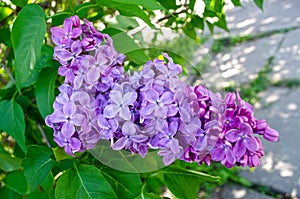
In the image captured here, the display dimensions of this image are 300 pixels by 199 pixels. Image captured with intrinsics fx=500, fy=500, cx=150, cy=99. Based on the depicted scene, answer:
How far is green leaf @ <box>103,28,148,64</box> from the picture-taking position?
29.3 inches

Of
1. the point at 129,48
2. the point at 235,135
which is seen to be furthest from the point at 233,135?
the point at 129,48

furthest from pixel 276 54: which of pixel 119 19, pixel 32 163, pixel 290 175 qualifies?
pixel 32 163

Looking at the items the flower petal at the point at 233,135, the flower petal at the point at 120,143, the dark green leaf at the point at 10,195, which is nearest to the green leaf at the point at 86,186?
the flower petal at the point at 120,143

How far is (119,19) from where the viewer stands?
3.18ft

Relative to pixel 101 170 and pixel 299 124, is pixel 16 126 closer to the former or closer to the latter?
pixel 101 170

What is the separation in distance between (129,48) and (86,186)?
21cm

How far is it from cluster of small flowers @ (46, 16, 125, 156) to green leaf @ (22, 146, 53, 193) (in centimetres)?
13

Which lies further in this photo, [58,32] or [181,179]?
[181,179]

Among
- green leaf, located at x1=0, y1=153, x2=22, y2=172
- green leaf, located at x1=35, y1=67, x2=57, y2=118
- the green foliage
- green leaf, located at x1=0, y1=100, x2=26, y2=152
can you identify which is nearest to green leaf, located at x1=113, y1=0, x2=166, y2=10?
the green foliage

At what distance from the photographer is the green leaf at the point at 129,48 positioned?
74 cm

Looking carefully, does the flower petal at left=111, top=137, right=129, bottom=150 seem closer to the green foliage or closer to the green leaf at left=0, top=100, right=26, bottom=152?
the green foliage

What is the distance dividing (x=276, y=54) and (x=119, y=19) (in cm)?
261

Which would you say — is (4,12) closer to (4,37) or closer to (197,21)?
(4,37)

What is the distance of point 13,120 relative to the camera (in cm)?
91
